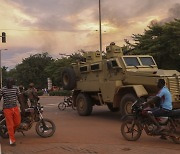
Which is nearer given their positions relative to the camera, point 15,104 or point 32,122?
point 15,104

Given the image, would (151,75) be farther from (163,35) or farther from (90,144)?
(163,35)

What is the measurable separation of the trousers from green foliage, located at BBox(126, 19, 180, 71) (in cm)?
2366

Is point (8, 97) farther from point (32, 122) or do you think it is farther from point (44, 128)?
point (44, 128)

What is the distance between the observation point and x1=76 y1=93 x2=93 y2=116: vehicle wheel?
56.7ft

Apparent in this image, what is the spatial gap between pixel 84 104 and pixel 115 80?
315 centimetres

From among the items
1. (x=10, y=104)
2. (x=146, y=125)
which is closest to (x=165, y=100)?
(x=146, y=125)

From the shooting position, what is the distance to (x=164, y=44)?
32.9 m

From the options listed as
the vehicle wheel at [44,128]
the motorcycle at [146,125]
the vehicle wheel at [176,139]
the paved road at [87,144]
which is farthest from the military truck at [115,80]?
the vehicle wheel at [176,139]

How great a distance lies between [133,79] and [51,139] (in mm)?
4647

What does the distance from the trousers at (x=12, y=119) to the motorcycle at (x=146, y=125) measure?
112 inches

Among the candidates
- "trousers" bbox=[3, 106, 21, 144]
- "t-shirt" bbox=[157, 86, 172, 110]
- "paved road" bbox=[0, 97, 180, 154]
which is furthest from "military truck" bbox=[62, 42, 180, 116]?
"trousers" bbox=[3, 106, 21, 144]

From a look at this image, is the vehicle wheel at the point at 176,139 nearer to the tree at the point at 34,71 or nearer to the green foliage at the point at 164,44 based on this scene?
the green foliage at the point at 164,44

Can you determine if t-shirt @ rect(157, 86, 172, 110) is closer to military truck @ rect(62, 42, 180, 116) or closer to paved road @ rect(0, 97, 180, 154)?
paved road @ rect(0, 97, 180, 154)

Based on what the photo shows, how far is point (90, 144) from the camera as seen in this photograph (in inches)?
380
